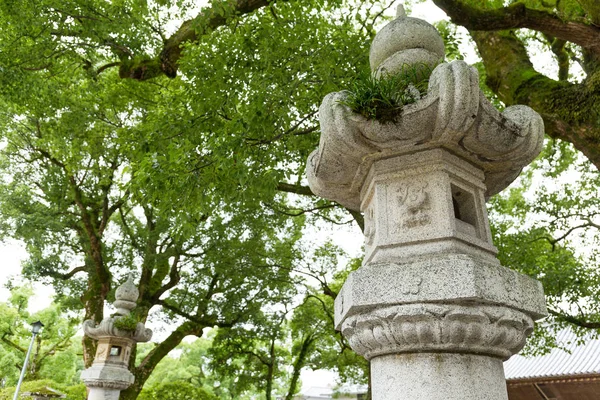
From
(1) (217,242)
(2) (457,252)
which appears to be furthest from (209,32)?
(1) (217,242)

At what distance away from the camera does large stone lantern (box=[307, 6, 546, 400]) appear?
2188 millimetres

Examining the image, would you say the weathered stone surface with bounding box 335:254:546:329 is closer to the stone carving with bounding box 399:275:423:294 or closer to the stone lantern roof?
the stone carving with bounding box 399:275:423:294

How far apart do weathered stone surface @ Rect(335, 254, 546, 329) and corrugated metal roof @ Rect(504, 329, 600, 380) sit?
1311 centimetres

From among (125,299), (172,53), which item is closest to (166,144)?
(172,53)

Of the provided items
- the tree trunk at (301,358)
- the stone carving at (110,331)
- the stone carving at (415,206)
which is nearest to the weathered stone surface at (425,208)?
the stone carving at (415,206)

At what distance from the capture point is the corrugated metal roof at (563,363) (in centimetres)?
1377

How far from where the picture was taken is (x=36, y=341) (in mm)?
21219

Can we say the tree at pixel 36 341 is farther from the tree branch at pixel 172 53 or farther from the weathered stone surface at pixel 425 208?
the weathered stone surface at pixel 425 208

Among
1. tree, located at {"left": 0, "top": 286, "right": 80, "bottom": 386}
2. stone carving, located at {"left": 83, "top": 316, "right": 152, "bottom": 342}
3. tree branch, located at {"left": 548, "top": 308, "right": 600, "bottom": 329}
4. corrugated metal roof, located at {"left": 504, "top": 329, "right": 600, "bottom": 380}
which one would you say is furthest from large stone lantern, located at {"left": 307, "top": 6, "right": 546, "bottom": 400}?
tree, located at {"left": 0, "top": 286, "right": 80, "bottom": 386}

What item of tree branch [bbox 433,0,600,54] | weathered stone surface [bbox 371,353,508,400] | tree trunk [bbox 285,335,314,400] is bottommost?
weathered stone surface [bbox 371,353,508,400]

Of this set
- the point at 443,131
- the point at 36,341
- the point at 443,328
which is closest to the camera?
the point at 443,328

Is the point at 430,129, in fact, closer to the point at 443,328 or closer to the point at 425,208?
the point at 425,208

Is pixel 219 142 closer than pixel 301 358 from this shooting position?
Yes

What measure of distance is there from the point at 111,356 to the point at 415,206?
8197 mm
